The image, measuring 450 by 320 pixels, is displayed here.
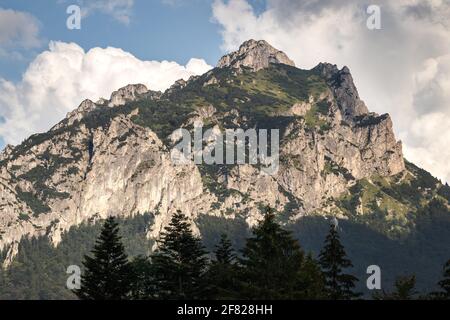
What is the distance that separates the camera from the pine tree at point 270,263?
6369 centimetres

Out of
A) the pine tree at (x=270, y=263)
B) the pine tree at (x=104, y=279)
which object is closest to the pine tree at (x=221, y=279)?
the pine tree at (x=270, y=263)

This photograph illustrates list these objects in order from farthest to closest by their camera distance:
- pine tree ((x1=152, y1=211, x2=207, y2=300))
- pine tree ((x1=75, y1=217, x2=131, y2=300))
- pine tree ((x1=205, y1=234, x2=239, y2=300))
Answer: pine tree ((x1=75, y1=217, x2=131, y2=300))
pine tree ((x1=152, y1=211, x2=207, y2=300))
pine tree ((x1=205, y1=234, x2=239, y2=300))

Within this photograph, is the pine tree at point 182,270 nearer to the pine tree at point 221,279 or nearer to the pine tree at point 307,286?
the pine tree at point 221,279

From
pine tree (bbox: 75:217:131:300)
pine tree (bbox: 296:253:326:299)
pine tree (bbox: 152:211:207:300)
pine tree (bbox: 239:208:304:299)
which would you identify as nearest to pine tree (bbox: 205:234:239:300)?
pine tree (bbox: 152:211:207:300)

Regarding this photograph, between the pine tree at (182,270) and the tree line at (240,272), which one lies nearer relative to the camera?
the tree line at (240,272)

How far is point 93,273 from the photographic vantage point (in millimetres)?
82188

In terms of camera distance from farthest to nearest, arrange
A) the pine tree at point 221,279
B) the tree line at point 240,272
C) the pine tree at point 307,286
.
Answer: the pine tree at point 221,279
the tree line at point 240,272
the pine tree at point 307,286

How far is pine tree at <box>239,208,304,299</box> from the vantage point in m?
63.7

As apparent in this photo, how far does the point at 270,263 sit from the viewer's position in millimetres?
65500

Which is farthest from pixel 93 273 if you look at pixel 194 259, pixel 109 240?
pixel 194 259

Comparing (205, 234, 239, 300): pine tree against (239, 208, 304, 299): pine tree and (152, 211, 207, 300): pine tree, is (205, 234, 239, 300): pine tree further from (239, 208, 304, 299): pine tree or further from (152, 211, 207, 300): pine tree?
(239, 208, 304, 299): pine tree

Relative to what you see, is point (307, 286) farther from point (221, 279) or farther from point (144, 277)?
point (144, 277)

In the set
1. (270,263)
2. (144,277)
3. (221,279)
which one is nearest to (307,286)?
(270,263)
